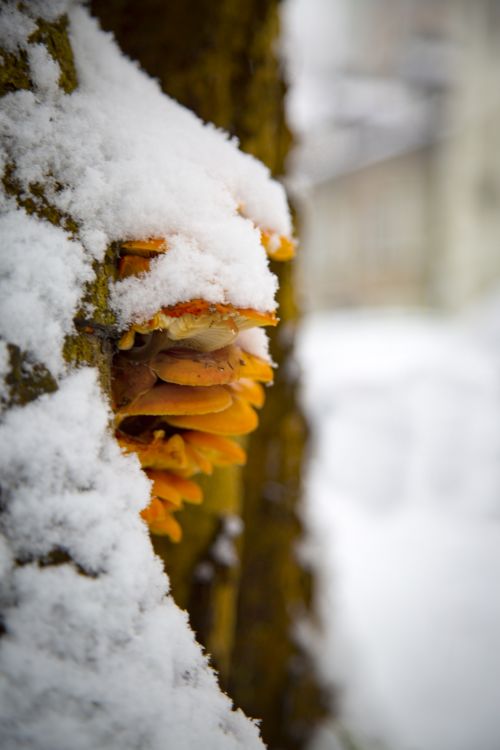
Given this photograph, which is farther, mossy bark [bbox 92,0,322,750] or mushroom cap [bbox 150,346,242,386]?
mossy bark [bbox 92,0,322,750]

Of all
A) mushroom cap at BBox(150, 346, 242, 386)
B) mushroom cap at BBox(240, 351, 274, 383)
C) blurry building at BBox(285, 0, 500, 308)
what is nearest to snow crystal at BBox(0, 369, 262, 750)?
mushroom cap at BBox(150, 346, 242, 386)

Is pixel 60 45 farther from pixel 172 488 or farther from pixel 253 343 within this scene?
pixel 172 488

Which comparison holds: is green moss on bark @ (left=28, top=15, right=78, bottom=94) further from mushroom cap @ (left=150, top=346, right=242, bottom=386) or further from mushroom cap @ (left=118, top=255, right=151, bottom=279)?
mushroom cap @ (left=150, top=346, right=242, bottom=386)

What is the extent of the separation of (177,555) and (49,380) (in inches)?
29.9

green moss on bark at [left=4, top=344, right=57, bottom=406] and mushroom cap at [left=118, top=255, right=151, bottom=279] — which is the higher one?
mushroom cap at [left=118, top=255, right=151, bottom=279]

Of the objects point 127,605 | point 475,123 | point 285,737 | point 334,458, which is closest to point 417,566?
point 285,737

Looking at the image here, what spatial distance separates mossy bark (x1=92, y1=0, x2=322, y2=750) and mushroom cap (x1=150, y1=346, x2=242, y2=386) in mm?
547

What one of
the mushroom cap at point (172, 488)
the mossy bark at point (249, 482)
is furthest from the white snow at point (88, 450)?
the mossy bark at point (249, 482)

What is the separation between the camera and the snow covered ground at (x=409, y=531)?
208cm

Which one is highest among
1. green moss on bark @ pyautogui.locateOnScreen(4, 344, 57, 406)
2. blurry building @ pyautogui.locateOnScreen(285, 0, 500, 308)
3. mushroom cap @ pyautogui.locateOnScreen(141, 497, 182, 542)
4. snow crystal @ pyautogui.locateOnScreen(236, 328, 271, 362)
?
blurry building @ pyautogui.locateOnScreen(285, 0, 500, 308)

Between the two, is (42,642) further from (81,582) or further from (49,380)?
(49,380)

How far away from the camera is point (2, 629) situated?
0.50m

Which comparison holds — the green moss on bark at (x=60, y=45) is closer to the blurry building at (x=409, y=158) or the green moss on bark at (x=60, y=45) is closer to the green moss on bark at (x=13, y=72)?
the green moss on bark at (x=13, y=72)

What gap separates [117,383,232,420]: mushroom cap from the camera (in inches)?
27.8
